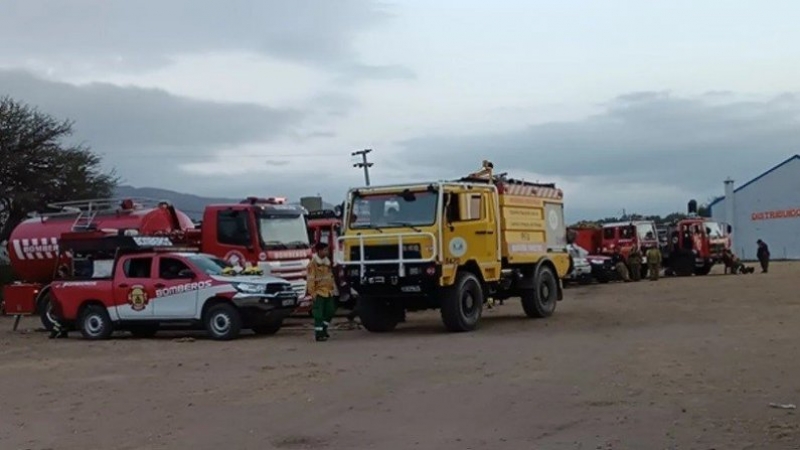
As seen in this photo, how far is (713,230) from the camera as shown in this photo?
1726 inches

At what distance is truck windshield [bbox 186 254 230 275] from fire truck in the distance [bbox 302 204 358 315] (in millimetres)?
2248

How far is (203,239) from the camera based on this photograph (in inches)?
899

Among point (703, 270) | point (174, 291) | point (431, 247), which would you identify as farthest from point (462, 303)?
point (703, 270)

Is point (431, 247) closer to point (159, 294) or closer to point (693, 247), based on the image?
point (159, 294)

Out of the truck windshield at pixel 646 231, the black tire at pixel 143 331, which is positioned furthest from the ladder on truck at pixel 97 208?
the truck windshield at pixel 646 231

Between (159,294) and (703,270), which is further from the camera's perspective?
(703,270)

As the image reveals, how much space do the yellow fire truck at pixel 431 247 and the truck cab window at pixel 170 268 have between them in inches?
127

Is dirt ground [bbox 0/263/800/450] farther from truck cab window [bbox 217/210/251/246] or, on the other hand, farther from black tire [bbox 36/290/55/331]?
truck cab window [bbox 217/210/251/246]

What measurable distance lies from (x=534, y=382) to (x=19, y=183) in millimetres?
32687

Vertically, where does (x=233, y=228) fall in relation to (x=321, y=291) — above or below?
above

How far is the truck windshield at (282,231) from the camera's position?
886 inches

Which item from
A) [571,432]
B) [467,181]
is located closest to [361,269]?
[467,181]

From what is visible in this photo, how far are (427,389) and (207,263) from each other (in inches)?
356

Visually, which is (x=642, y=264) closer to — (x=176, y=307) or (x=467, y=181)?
(x=467, y=181)
